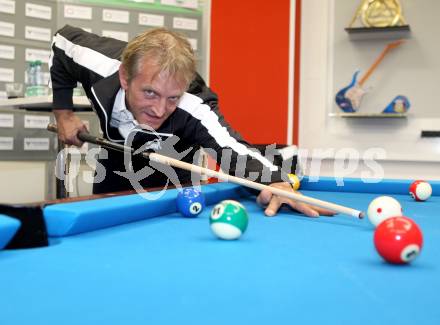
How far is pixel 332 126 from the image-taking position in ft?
14.5

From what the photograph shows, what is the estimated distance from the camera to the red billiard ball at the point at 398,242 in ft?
3.37

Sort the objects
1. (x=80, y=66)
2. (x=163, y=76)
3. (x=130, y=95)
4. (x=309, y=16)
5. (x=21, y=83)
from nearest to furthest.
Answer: (x=163, y=76) < (x=130, y=95) < (x=80, y=66) < (x=21, y=83) < (x=309, y=16)

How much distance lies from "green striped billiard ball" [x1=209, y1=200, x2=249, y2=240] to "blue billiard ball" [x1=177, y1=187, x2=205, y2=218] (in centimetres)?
32

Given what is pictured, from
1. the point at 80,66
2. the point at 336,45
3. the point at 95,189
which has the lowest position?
the point at 95,189

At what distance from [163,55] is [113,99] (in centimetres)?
35

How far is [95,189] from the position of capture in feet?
8.79

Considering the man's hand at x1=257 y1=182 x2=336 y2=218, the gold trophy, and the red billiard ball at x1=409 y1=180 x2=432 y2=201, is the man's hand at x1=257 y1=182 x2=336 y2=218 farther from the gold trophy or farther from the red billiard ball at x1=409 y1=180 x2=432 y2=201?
the gold trophy

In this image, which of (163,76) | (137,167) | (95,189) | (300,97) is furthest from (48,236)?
(300,97)

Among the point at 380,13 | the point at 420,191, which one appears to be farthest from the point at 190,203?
the point at 380,13

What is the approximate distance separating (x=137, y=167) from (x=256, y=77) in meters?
2.03

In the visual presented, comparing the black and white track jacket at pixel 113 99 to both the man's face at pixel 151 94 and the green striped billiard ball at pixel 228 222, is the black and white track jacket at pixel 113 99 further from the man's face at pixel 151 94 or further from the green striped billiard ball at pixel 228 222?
the green striped billiard ball at pixel 228 222

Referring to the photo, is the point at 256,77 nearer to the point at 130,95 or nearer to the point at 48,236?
the point at 130,95

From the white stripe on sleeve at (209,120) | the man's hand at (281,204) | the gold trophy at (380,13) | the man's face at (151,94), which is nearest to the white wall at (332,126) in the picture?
the gold trophy at (380,13)

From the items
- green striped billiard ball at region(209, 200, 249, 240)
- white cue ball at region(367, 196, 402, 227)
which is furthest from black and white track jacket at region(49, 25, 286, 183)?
green striped billiard ball at region(209, 200, 249, 240)
